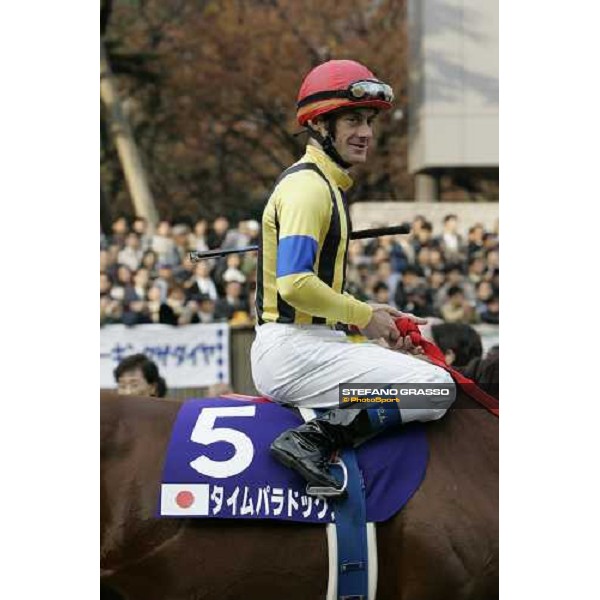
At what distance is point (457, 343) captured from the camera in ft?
22.5

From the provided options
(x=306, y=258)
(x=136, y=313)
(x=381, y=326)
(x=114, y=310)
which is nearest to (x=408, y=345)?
(x=381, y=326)

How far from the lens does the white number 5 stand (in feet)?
15.1

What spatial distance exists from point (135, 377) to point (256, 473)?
244cm

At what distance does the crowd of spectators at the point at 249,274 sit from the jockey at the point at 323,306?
4.14 m

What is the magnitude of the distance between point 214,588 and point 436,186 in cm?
680

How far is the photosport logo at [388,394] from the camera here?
4.70 meters

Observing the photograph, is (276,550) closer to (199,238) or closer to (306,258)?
(306,258)

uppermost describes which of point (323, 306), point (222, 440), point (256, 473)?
point (323, 306)

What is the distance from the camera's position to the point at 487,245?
995 cm

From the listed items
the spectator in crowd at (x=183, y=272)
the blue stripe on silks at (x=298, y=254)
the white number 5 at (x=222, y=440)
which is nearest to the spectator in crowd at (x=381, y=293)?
the spectator in crowd at (x=183, y=272)

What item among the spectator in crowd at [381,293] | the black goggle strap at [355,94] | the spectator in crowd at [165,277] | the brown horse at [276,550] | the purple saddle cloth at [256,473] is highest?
the black goggle strap at [355,94]

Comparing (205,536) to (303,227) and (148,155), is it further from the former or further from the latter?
(148,155)

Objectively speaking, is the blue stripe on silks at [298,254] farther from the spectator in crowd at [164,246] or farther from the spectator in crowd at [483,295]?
the spectator in crowd at [164,246]

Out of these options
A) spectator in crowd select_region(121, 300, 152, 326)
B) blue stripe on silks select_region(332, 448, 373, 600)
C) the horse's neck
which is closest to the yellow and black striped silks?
the horse's neck
